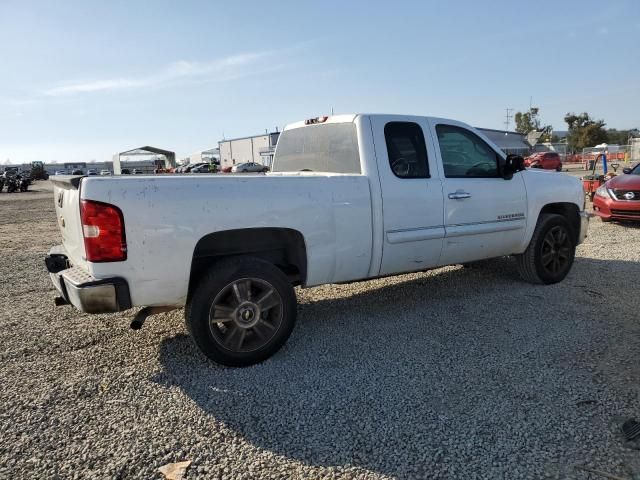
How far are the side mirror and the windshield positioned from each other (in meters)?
1.82

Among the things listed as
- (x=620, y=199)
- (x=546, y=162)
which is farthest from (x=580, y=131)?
(x=620, y=199)

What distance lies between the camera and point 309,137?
506 cm

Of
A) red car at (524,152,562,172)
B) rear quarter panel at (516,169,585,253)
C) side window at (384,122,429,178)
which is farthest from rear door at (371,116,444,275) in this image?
red car at (524,152,562,172)

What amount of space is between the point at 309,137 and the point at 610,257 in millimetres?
5215

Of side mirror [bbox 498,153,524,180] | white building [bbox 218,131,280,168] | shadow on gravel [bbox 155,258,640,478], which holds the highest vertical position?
white building [bbox 218,131,280,168]

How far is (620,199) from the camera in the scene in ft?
31.6

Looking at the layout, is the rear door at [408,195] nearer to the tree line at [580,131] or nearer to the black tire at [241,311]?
the black tire at [241,311]

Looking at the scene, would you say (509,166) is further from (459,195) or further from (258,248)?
(258,248)

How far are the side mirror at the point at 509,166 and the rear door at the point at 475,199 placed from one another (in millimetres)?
45

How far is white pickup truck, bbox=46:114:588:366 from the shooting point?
322 centimetres

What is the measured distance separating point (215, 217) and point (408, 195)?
6.11 feet

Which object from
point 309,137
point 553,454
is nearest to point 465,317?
point 553,454

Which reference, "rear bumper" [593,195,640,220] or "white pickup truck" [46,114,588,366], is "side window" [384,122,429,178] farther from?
"rear bumper" [593,195,640,220]

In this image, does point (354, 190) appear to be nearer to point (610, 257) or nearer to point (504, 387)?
point (504, 387)
